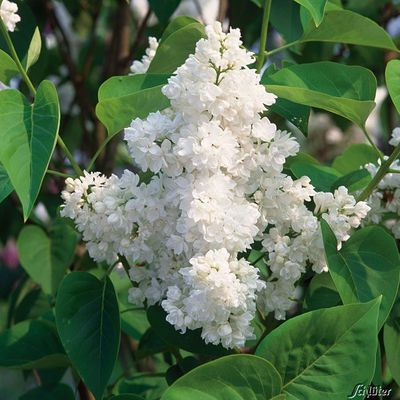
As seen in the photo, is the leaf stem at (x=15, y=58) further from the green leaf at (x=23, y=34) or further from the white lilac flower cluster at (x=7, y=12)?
the green leaf at (x=23, y=34)

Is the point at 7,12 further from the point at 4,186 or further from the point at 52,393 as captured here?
the point at 52,393

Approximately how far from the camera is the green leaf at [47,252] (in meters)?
1.41

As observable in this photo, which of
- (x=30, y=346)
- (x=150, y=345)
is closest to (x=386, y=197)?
(x=150, y=345)

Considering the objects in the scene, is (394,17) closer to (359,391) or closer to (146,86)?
(146,86)

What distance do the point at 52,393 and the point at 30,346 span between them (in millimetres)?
129

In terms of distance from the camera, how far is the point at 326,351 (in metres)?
0.80

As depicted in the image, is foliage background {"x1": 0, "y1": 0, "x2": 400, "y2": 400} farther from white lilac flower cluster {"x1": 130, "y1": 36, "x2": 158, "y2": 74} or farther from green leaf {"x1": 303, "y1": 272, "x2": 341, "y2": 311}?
white lilac flower cluster {"x1": 130, "y1": 36, "x2": 158, "y2": 74}

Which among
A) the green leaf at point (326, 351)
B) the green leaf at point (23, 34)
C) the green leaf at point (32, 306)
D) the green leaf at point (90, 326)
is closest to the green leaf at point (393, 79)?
the green leaf at point (326, 351)

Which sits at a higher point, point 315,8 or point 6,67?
point 315,8

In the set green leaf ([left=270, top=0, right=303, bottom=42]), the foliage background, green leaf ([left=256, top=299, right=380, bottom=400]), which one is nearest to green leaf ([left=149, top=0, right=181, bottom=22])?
the foliage background

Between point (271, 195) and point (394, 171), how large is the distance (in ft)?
0.54

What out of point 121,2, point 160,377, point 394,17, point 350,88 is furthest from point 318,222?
point 394,17

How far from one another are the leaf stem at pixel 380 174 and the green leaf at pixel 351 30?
13 centimetres

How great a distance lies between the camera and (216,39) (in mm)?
859
